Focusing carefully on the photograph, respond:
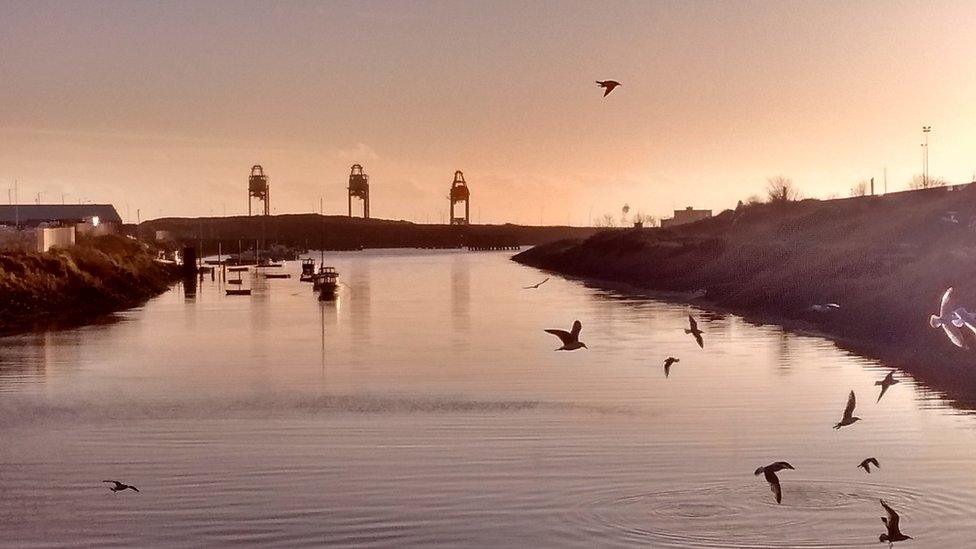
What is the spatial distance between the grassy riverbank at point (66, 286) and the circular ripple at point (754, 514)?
57.0m

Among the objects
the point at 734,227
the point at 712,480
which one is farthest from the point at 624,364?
the point at 734,227

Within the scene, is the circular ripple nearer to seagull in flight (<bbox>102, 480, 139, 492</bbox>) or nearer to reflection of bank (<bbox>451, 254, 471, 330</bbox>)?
seagull in flight (<bbox>102, 480, 139, 492</bbox>)

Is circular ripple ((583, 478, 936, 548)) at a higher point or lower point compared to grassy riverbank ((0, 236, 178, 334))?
lower

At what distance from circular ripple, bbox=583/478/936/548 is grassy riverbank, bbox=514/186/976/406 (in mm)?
15697

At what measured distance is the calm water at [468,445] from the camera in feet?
84.9

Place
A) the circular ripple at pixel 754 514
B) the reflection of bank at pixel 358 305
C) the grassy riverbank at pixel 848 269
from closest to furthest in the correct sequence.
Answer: the circular ripple at pixel 754 514
the grassy riverbank at pixel 848 269
the reflection of bank at pixel 358 305

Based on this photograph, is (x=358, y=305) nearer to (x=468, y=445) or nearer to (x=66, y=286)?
(x=66, y=286)

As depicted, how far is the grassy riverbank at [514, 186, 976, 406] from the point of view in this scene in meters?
58.9

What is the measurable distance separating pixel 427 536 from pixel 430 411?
54.7 feet

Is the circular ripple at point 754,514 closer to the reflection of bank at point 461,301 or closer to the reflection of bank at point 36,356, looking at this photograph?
the reflection of bank at point 36,356

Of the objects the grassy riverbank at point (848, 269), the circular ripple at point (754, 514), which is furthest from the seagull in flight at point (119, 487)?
the grassy riverbank at point (848, 269)

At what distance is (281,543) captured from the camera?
2447 centimetres

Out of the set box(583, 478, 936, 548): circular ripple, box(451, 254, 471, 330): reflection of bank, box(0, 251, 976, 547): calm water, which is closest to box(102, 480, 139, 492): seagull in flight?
box(0, 251, 976, 547): calm water

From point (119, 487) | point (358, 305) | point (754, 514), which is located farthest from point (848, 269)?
point (119, 487)
